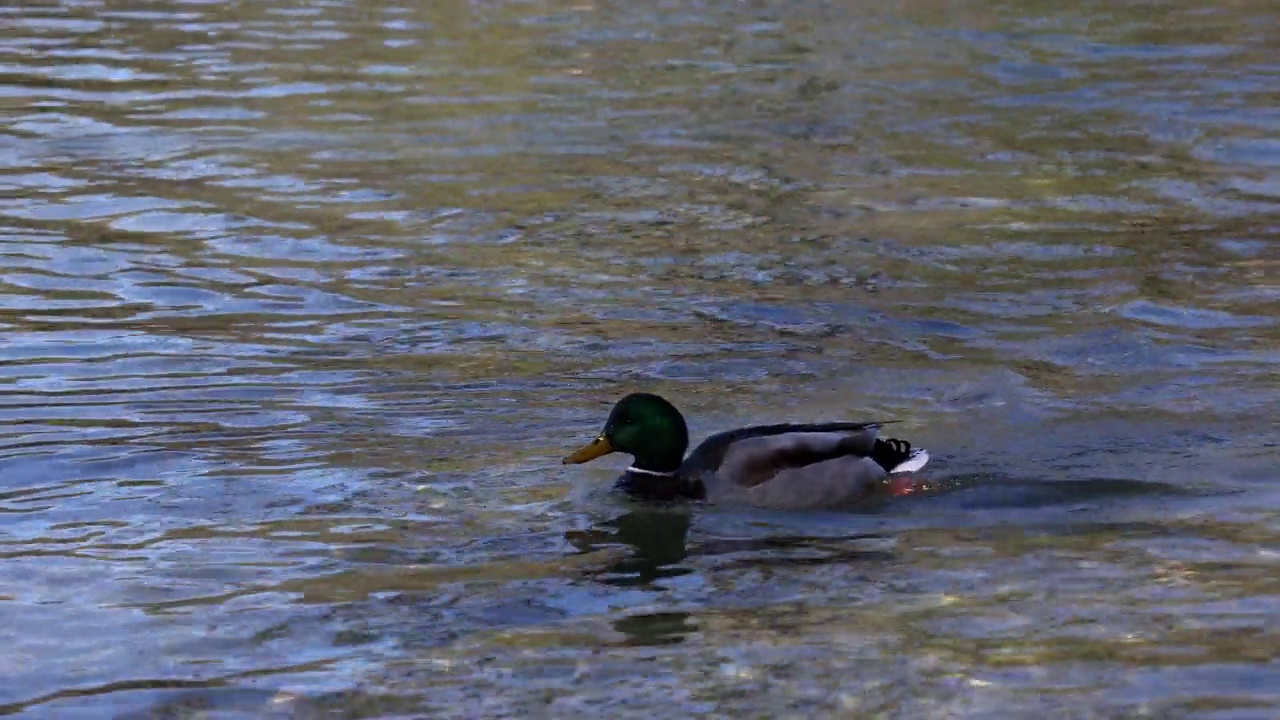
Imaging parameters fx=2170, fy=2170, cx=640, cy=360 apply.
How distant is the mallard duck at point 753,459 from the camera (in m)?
9.95

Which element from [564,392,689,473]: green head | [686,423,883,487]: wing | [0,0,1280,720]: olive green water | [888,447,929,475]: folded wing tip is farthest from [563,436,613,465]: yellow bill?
[888,447,929,475]: folded wing tip

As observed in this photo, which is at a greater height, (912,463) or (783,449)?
(783,449)

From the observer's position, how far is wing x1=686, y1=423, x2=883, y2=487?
9.91m

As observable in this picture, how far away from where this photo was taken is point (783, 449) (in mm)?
9914

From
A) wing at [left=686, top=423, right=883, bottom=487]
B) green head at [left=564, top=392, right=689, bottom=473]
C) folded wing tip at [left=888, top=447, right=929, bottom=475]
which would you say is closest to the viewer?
wing at [left=686, top=423, right=883, bottom=487]

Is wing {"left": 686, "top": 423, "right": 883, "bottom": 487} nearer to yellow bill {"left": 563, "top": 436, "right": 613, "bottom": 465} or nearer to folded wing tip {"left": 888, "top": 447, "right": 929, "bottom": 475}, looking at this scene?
folded wing tip {"left": 888, "top": 447, "right": 929, "bottom": 475}

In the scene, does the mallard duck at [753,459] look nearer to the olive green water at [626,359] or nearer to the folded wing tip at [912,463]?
the folded wing tip at [912,463]

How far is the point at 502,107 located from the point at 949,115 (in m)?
3.99

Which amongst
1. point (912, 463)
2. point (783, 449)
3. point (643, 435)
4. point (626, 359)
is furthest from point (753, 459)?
point (626, 359)

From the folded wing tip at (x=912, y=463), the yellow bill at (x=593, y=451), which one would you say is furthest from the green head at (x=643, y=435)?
the folded wing tip at (x=912, y=463)

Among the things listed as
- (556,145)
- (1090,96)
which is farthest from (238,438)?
(1090,96)

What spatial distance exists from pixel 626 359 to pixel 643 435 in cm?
213

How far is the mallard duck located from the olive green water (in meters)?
0.17

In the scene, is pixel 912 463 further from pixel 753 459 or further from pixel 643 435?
pixel 643 435
